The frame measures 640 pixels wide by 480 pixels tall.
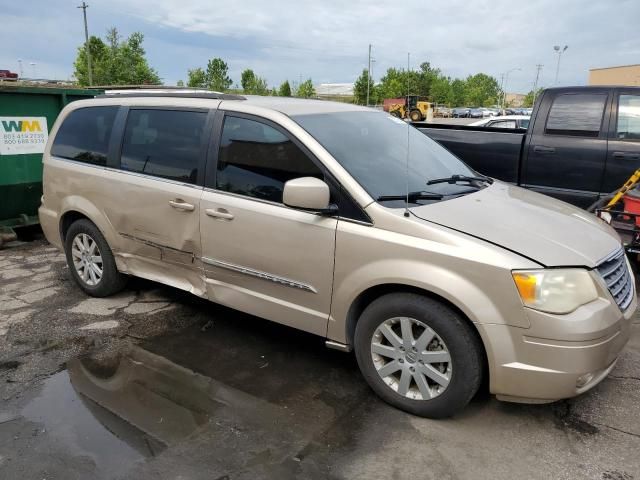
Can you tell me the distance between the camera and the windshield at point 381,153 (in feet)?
10.8

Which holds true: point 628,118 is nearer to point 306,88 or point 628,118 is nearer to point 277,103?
point 277,103

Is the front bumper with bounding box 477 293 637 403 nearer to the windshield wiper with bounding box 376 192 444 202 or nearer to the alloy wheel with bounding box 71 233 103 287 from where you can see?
the windshield wiper with bounding box 376 192 444 202

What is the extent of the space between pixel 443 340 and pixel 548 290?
0.60 metres

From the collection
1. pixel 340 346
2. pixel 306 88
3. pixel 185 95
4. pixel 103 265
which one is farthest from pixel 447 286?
pixel 306 88

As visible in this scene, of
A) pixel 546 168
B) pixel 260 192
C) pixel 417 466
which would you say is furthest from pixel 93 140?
pixel 546 168

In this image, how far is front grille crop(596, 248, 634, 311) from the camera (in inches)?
113

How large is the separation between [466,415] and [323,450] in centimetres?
90

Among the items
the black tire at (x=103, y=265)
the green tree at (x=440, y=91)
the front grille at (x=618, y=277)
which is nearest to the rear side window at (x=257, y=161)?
the black tire at (x=103, y=265)

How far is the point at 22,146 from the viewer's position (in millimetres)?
6719

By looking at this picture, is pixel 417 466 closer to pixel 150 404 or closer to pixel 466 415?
pixel 466 415

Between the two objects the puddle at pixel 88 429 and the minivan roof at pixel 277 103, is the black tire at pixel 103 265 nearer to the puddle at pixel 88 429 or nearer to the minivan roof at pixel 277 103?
the minivan roof at pixel 277 103

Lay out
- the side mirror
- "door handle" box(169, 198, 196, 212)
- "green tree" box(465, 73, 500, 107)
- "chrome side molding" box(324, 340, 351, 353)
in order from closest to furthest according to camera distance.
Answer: the side mirror
"chrome side molding" box(324, 340, 351, 353)
"door handle" box(169, 198, 196, 212)
"green tree" box(465, 73, 500, 107)

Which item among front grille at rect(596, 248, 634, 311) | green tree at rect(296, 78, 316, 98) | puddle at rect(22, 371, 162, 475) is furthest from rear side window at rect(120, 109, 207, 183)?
green tree at rect(296, 78, 316, 98)

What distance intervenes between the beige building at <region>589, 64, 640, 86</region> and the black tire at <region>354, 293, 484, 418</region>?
224 feet
